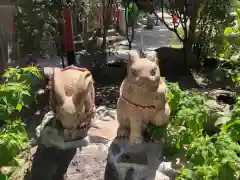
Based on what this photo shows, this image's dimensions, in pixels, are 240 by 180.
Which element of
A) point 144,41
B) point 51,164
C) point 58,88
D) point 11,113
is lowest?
point 51,164

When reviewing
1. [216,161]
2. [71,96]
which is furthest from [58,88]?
[216,161]

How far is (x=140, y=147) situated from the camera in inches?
107

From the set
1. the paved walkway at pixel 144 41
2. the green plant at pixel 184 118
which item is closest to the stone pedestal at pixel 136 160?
the green plant at pixel 184 118

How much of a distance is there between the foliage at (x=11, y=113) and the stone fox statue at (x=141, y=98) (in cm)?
73

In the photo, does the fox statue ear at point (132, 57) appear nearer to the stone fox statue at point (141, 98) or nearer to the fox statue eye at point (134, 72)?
the stone fox statue at point (141, 98)

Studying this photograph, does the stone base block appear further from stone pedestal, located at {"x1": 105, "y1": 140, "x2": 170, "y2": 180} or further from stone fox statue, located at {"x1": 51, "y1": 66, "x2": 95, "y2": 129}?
stone pedestal, located at {"x1": 105, "y1": 140, "x2": 170, "y2": 180}

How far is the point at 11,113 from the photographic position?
→ 8.20 ft

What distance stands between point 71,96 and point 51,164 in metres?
0.59

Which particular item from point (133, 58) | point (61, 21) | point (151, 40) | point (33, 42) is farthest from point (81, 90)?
point (151, 40)

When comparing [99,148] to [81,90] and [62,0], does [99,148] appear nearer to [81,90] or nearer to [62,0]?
[81,90]

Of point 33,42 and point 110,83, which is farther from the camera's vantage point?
point 110,83

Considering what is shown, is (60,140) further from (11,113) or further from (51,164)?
(11,113)

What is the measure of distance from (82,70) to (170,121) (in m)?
0.87

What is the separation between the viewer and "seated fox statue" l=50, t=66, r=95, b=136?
106 inches
